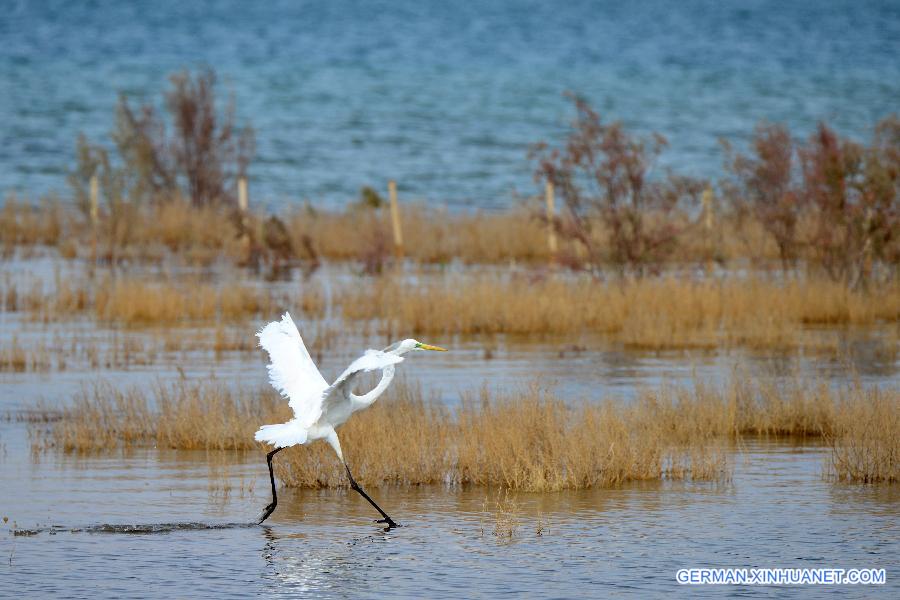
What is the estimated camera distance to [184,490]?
11078 mm

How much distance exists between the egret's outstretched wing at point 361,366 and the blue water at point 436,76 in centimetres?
2691

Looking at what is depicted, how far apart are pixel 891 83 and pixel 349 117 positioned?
34.5 m

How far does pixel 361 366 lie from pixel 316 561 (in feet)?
4.29

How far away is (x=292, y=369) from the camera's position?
10.6m

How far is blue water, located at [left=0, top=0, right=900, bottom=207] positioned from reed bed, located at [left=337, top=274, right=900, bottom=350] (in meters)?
16.6

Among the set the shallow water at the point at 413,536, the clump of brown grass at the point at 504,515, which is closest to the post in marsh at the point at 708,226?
the shallow water at the point at 413,536

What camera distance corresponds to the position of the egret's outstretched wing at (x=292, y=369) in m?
10.4

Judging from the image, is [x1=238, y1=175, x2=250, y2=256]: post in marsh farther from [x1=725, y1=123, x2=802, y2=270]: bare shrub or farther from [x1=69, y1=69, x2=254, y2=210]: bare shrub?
[x1=725, y1=123, x2=802, y2=270]: bare shrub

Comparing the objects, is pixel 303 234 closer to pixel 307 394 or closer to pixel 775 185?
pixel 775 185

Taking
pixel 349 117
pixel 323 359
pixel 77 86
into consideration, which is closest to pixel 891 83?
pixel 349 117

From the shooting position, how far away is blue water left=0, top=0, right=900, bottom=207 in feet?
190

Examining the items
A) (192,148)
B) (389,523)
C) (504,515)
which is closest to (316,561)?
(389,523)

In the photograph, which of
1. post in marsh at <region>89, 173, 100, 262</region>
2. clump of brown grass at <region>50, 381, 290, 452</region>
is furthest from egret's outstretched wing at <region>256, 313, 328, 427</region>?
post in marsh at <region>89, 173, 100, 262</region>

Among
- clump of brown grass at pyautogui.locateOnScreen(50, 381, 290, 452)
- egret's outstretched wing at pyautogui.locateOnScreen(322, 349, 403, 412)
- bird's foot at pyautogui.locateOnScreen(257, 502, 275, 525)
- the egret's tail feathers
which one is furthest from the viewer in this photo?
clump of brown grass at pyautogui.locateOnScreen(50, 381, 290, 452)
